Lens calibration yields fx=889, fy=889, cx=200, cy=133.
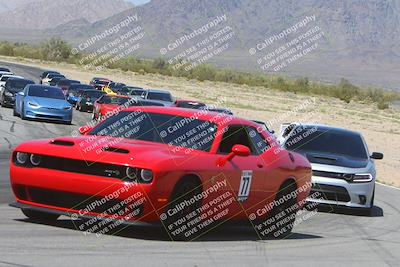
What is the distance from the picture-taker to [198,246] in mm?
9648

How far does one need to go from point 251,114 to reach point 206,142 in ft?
148

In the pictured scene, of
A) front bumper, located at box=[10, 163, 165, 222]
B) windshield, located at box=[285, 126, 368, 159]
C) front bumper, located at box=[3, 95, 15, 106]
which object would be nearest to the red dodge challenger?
front bumper, located at box=[10, 163, 165, 222]

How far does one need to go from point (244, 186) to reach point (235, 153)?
2.51 ft

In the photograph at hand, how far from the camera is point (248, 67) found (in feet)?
593

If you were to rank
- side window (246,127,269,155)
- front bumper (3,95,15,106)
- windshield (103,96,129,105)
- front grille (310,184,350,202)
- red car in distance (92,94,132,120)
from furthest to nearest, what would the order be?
1. front bumper (3,95,15,106)
2. windshield (103,96,129,105)
3. red car in distance (92,94,132,120)
4. front grille (310,184,350,202)
5. side window (246,127,269,155)

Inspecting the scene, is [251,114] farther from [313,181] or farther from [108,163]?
[108,163]

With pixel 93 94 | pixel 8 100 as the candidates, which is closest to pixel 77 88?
pixel 93 94

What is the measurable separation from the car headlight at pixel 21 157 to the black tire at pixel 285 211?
339 cm

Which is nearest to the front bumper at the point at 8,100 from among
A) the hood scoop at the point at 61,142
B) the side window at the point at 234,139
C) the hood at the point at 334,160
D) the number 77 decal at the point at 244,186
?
the hood at the point at 334,160

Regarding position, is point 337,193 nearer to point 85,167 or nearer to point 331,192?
point 331,192

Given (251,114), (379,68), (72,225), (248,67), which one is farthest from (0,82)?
(379,68)

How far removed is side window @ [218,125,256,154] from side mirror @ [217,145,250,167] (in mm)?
163

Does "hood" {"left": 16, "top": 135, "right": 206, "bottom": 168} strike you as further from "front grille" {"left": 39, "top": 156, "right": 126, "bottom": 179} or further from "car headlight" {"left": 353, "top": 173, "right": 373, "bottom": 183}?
"car headlight" {"left": 353, "top": 173, "right": 373, "bottom": 183}

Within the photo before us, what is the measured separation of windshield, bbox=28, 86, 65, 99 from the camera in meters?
32.2
